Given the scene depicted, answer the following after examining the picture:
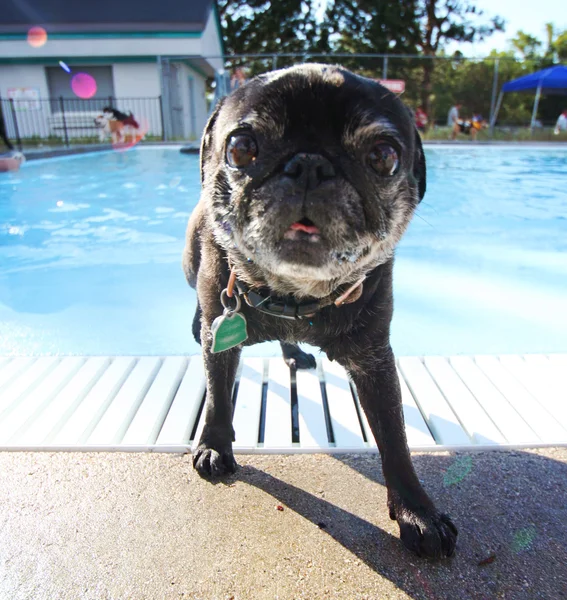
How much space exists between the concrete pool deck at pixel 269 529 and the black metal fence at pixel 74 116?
68.6 feet

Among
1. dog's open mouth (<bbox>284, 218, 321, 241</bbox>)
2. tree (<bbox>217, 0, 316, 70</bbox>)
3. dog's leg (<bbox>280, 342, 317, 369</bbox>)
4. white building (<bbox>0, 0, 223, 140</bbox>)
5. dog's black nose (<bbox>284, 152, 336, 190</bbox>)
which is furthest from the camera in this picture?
tree (<bbox>217, 0, 316, 70</bbox>)

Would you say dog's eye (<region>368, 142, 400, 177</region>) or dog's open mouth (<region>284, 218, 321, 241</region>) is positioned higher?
dog's eye (<region>368, 142, 400, 177</region>)

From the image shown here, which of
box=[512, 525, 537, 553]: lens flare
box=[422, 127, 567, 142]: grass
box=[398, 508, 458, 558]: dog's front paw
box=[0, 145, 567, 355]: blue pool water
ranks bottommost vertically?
box=[0, 145, 567, 355]: blue pool water

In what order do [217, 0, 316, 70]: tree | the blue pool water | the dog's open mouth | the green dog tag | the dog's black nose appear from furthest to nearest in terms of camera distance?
1. [217, 0, 316, 70]: tree
2. the blue pool water
3. the green dog tag
4. the dog's open mouth
5. the dog's black nose

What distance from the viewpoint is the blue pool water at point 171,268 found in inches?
179

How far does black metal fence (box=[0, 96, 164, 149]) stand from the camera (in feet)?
71.0

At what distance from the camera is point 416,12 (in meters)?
29.8

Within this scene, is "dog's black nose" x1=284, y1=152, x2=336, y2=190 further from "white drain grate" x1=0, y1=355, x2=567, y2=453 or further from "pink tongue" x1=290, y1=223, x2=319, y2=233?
"white drain grate" x1=0, y1=355, x2=567, y2=453

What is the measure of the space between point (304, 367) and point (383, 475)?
1.12m

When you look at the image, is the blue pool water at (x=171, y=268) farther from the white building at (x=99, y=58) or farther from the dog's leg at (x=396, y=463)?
the white building at (x=99, y=58)

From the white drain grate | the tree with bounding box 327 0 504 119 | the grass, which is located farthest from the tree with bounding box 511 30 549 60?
the white drain grate

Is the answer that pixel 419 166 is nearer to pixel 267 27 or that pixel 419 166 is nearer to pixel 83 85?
pixel 83 85

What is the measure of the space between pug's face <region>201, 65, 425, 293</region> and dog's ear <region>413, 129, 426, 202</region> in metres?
0.24

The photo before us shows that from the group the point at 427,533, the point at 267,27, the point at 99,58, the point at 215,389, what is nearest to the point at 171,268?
the point at 215,389
